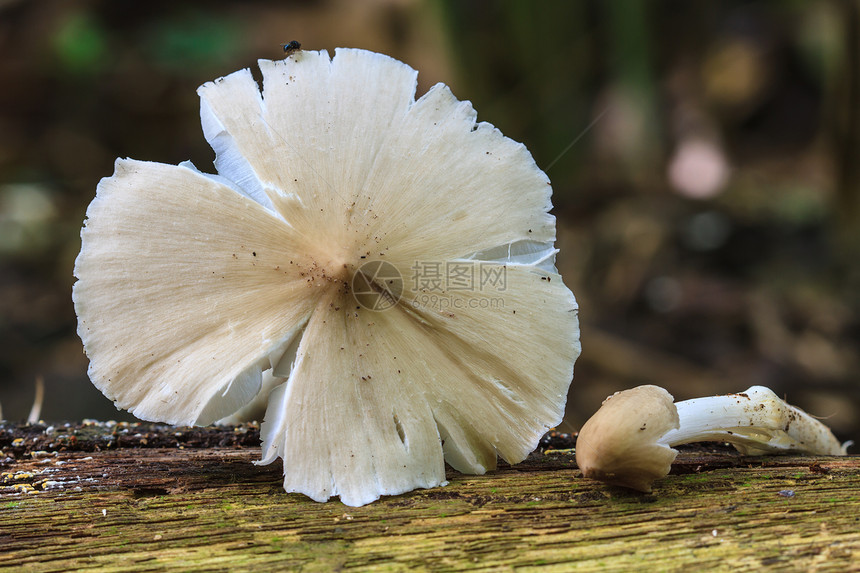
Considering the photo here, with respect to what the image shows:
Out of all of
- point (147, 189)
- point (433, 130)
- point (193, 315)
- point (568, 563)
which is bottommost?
point (568, 563)

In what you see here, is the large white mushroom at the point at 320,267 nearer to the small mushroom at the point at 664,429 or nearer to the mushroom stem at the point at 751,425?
the small mushroom at the point at 664,429

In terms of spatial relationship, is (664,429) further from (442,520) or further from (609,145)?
(609,145)

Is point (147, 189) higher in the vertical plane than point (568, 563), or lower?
higher

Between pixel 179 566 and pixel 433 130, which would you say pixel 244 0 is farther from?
pixel 179 566

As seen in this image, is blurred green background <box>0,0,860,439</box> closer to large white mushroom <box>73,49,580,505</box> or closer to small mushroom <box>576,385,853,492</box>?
small mushroom <box>576,385,853,492</box>

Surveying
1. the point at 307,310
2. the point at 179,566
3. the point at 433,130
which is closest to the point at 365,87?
the point at 433,130
